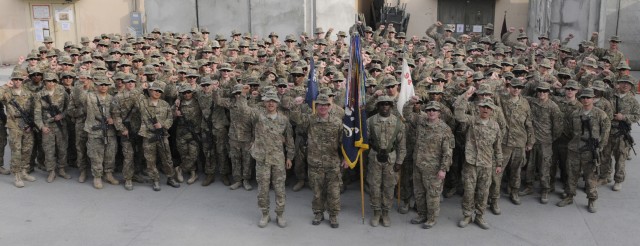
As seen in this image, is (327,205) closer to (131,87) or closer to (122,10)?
(131,87)

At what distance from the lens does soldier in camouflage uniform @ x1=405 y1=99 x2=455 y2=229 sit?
25.2 ft

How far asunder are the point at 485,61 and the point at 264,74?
4030mm

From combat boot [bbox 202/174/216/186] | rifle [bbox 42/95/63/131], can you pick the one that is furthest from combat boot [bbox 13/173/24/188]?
combat boot [bbox 202/174/216/186]

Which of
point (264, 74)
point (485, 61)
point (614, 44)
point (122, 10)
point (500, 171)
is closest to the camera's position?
point (500, 171)

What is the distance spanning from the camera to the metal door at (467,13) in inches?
894

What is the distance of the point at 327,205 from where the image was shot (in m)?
8.02

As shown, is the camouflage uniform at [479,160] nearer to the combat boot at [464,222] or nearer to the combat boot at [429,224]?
the combat boot at [464,222]

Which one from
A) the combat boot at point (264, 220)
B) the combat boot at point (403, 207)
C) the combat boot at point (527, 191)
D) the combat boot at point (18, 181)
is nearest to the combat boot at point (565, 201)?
the combat boot at point (527, 191)

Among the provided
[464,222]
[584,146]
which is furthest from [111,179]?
[584,146]

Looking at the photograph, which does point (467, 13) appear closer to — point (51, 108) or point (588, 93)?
point (588, 93)

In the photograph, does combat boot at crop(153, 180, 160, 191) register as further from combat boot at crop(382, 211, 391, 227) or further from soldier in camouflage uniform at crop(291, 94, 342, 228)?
combat boot at crop(382, 211, 391, 227)

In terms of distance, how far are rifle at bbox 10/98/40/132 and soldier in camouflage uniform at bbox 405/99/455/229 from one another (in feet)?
19.8

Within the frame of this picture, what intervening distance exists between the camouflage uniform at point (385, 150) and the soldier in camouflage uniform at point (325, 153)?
1.38 ft

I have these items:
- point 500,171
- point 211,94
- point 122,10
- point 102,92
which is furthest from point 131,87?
point 122,10
